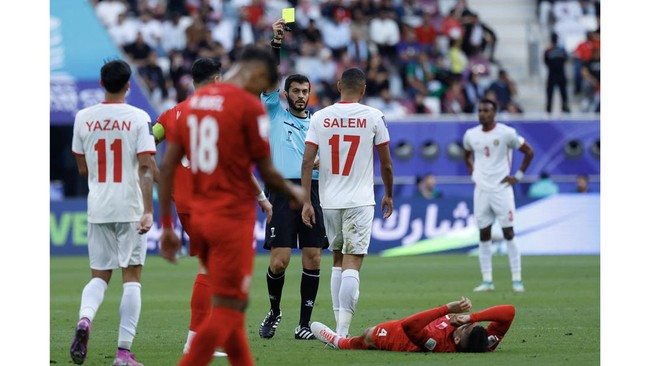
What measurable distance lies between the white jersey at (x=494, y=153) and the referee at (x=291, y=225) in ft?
21.3

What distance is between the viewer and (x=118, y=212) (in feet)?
30.5

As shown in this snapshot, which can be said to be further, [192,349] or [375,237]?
[375,237]

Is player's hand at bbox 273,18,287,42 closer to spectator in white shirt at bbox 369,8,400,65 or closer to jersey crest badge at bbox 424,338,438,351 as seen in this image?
jersey crest badge at bbox 424,338,438,351

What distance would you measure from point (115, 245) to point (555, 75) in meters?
22.9

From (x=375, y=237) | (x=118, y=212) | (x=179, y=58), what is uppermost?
(x=179, y=58)

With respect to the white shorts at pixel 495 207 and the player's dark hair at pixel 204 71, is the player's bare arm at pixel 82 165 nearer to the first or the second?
the player's dark hair at pixel 204 71

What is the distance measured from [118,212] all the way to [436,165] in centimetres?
1906

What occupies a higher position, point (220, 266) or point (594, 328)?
point (220, 266)

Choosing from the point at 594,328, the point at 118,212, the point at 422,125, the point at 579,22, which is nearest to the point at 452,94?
the point at 422,125

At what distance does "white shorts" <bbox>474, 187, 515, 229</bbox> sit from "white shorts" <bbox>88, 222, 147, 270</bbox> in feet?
29.8

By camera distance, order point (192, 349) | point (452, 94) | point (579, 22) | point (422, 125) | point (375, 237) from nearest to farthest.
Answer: point (192, 349) < point (375, 237) < point (422, 125) < point (452, 94) < point (579, 22)

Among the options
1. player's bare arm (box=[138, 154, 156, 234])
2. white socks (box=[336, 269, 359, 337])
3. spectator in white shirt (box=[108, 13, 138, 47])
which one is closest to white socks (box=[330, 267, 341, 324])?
white socks (box=[336, 269, 359, 337])

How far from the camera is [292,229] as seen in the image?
11.6m

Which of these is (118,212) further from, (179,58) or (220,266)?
(179,58)
